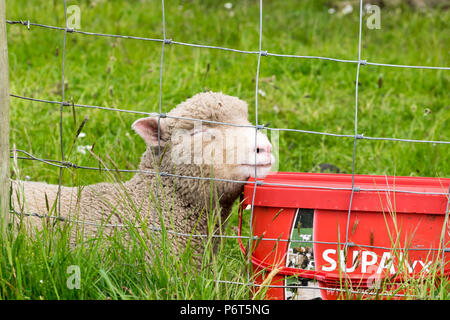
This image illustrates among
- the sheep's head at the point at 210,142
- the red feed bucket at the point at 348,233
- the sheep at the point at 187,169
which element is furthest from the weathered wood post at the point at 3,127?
the red feed bucket at the point at 348,233

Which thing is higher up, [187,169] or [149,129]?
[149,129]

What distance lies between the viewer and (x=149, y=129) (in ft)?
10.8

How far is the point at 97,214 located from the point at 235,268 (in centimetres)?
76

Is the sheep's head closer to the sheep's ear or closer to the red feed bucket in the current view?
the sheep's ear

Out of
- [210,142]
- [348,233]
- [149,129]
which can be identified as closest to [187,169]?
[210,142]

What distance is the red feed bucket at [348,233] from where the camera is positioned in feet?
8.93

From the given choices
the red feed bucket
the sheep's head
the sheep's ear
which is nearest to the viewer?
the red feed bucket

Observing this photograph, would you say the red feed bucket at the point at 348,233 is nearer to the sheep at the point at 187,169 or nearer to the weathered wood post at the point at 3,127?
the sheep at the point at 187,169

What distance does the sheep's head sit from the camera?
3.11m

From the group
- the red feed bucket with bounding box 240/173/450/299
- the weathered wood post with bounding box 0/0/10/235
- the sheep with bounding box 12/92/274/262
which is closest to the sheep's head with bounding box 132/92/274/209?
the sheep with bounding box 12/92/274/262

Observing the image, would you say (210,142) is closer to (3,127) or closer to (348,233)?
(348,233)

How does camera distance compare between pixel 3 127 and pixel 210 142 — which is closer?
pixel 3 127

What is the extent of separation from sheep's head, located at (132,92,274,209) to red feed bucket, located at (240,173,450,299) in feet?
0.90

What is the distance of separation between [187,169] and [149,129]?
291 millimetres
